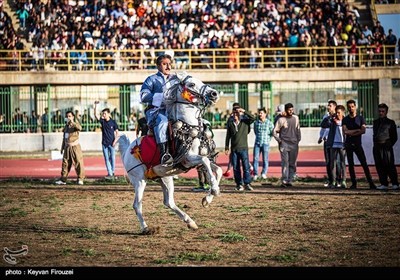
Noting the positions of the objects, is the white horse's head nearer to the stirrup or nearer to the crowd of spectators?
the stirrup

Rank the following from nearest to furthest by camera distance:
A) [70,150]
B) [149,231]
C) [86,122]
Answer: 1. [149,231]
2. [70,150]
3. [86,122]

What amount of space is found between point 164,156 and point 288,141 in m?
9.32

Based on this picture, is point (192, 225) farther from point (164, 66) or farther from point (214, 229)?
point (164, 66)

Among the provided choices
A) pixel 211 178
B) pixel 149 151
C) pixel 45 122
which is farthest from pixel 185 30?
pixel 211 178

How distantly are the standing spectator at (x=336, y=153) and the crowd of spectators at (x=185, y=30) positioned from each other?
829 inches

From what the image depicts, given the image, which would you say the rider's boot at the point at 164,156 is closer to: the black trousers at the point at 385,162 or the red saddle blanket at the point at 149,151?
the red saddle blanket at the point at 149,151

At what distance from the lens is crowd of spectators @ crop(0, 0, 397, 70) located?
144 ft

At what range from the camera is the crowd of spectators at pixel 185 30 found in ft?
144

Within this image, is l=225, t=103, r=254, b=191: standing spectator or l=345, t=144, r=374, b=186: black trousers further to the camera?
l=225, t=103, r=254, b=191: standing spectator

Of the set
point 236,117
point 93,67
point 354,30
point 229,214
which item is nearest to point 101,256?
point 229,214

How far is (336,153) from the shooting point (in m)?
22.1

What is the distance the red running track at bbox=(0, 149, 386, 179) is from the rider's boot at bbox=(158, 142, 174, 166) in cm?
1201

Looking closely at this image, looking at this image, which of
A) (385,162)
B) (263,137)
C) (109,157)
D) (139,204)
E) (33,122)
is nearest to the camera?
(139,204)

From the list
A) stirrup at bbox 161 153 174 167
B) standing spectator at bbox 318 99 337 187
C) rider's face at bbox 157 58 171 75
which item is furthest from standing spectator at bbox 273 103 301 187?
stirrup at bbox 161 153 174 167
